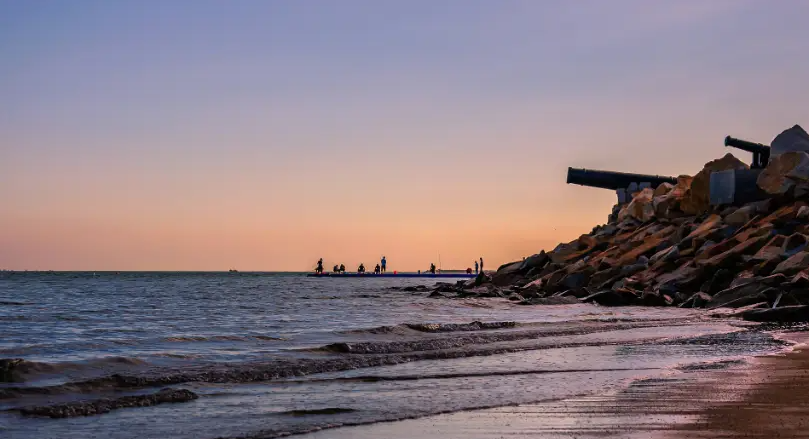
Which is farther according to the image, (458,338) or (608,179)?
(608,179)

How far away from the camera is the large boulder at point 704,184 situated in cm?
3353

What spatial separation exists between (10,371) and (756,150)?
3528cm

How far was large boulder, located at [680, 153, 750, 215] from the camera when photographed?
110 ft

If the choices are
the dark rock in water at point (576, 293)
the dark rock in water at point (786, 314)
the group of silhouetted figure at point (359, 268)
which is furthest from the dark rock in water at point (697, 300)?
the group of silhouetted figure at point (359, 268)

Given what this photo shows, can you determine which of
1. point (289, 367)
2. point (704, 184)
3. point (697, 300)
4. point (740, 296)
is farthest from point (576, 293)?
point (289, 367)

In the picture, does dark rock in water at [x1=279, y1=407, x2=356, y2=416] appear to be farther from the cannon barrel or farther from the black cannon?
the cannon barrel

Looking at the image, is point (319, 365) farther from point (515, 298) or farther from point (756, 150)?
point (756, 150)

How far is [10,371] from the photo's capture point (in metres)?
9.53

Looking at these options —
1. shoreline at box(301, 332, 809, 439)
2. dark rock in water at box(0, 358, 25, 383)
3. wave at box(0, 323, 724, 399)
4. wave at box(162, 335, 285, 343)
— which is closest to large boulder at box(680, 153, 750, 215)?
wave at box(0, 323, 724, 399)

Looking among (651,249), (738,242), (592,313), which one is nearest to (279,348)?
(592,313)

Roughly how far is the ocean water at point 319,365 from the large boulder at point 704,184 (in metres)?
14.4

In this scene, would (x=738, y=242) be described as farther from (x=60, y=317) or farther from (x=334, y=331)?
(x=60, y=317)

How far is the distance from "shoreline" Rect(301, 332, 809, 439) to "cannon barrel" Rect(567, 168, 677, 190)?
129 feet

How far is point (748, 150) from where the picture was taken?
38.5m
